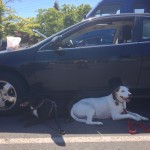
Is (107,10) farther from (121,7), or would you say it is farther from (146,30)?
(146,30)

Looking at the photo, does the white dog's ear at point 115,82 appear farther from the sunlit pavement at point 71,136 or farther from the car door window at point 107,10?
the car door window at point 107,10

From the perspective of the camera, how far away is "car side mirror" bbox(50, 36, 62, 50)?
17.0 ft

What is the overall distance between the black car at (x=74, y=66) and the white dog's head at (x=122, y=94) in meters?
0.32

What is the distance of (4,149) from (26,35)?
25854 millimetres

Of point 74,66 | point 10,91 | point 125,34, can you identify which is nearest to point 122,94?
point 74,66

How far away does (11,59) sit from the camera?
5.27m

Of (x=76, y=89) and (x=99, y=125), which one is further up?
(x=76, y=89)

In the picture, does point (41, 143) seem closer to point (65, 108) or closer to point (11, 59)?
point (65, 108)

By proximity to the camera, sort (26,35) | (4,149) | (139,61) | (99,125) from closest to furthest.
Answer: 1. (4,149)
2. (99,125)
3. (139,61)
4. (26,35)

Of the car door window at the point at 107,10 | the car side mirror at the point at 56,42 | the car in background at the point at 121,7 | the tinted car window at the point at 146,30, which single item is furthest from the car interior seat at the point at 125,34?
the car door window at the point at 107,10

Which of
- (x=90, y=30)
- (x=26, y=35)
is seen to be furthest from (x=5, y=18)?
(x=90, y=30)

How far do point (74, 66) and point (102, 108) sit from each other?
2.50 ft

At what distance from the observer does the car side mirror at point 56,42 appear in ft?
17.0

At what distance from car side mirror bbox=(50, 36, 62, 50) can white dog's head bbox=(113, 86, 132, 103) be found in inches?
43.5
